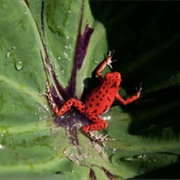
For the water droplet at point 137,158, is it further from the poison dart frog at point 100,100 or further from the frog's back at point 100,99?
the frog's back at point 100,99

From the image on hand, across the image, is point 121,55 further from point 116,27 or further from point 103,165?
point 103,165

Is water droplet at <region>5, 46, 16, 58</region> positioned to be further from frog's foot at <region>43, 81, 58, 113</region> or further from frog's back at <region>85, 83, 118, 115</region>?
frog's back at <region>85, 83, 118, 115</region>

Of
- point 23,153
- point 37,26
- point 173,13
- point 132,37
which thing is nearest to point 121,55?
point 132,37

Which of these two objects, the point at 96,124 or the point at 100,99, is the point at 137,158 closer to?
the point at 96,124

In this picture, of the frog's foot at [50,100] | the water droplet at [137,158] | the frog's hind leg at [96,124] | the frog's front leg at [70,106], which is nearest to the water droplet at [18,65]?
the frog's foot at [50,100]

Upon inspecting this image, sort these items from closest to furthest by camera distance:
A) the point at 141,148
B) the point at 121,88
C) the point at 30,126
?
the point at 30,126 < the point at 141,148 < the point at 121,88

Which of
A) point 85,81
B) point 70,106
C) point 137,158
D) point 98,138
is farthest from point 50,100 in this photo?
point 137,158

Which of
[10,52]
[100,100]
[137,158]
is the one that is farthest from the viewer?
[100,100]
